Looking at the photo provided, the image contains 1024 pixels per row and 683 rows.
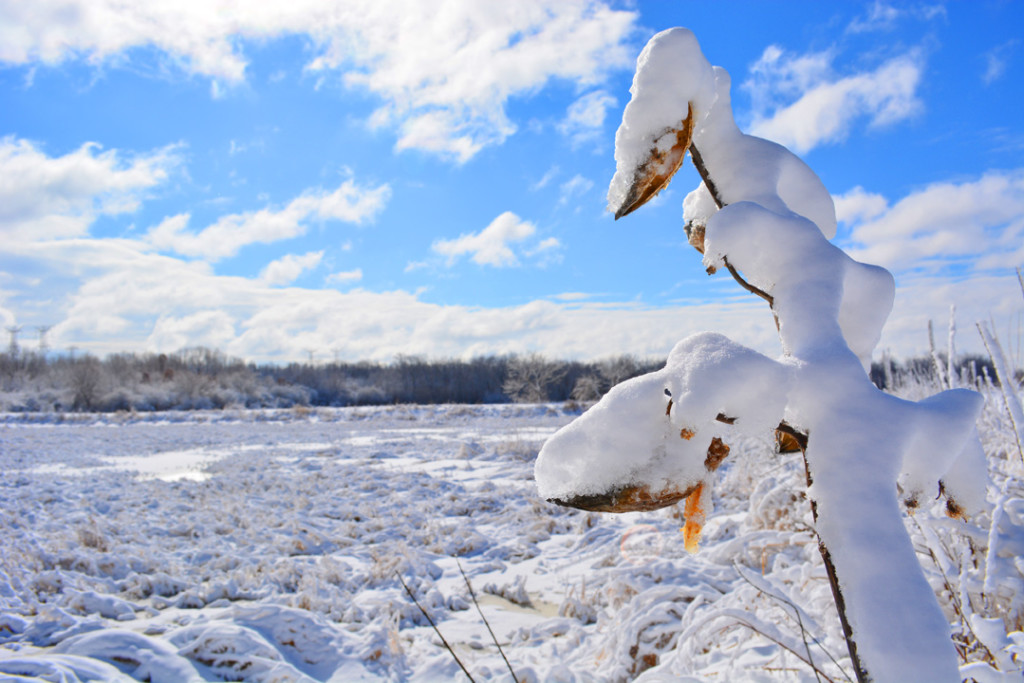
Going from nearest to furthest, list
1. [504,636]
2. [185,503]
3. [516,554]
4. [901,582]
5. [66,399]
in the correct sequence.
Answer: [901,582] < [504,636] < [516,554] < [185,503] < [66,399]

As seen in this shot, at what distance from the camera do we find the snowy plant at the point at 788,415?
54 centimetres

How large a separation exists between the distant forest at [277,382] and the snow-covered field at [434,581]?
20573 millimetres

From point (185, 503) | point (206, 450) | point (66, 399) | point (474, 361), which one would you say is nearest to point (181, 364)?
point (66, 399)

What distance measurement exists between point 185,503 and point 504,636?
484 cm

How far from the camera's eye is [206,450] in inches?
495

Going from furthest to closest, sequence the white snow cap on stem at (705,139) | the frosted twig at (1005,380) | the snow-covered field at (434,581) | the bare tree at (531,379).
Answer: the bare tree at (531,379) → the snow-covered field at (434,581) → the frosted twig at (1005,380) → the white snow cap on stem at (705,139)

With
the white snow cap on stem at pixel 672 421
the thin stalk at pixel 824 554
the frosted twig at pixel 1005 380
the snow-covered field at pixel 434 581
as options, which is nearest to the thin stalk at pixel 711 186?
the thin stalk at pixel 824 554

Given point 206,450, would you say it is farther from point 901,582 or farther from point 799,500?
point 901,582

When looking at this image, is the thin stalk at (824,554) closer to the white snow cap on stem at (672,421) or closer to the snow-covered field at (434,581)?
the white snow cap on stem at (672,421)

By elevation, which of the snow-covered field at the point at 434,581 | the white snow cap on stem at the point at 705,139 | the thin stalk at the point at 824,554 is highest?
the white snow cap on stem at the point at 705,139

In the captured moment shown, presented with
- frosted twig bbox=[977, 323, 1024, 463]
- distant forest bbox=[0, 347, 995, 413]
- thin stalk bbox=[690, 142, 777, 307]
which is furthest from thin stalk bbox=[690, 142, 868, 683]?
distant forest bbox=[0, 347, 995, 413]

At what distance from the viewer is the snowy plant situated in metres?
0.54

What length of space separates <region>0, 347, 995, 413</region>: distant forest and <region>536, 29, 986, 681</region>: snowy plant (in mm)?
25538

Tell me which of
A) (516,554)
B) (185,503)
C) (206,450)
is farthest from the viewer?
(206,450)
